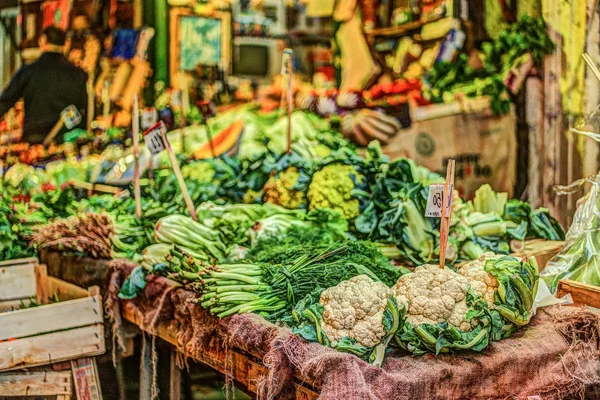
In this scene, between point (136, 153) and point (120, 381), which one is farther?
point (120, 381)

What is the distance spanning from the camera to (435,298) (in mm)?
2234

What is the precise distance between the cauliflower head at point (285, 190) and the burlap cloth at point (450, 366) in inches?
64.5

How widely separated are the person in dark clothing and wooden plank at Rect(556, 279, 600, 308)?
7.20 metres

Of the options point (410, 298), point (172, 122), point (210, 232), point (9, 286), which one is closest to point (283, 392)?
point (410, 298)

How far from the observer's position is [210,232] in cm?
371

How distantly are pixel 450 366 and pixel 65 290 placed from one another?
286cm

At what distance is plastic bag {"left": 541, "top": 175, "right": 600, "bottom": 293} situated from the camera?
2.94 meters

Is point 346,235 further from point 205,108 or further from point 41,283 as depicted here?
point 41,283

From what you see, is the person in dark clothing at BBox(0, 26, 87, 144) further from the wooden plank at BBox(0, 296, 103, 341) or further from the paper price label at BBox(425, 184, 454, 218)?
the paper price label at BBox(425, 184, 454, 218)

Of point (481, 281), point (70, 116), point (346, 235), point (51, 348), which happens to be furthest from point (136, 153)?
point (70, 116)

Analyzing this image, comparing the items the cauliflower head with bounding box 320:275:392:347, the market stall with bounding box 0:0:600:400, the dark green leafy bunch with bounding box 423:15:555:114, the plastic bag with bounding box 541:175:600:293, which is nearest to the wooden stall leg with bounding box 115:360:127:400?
the market stall with bounding box 0:0:600:400

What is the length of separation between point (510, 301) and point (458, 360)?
34 cm

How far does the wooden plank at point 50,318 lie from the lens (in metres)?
3.24

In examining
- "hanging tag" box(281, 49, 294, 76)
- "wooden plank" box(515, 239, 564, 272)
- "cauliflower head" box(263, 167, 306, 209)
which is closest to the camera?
"wooden plank" box(515, 239, 564, 272)
